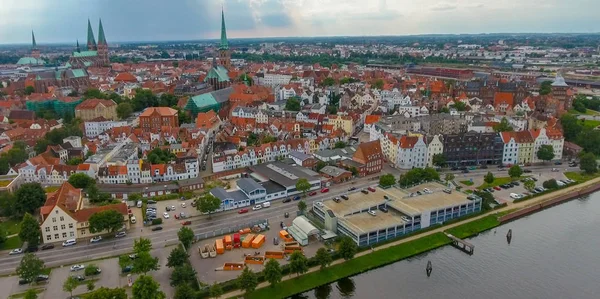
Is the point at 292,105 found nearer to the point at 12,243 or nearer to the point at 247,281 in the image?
the point at 12,243

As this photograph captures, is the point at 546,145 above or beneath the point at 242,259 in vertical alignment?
above

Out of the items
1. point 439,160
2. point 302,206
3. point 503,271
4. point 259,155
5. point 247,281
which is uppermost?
point 259,155

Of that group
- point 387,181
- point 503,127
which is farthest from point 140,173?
point 503,127

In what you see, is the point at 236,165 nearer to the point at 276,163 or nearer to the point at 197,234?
the point at 276,163

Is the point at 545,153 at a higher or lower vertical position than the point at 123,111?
lower

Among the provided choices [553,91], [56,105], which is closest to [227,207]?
[56,105]

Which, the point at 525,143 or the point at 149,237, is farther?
the point at 525,143
